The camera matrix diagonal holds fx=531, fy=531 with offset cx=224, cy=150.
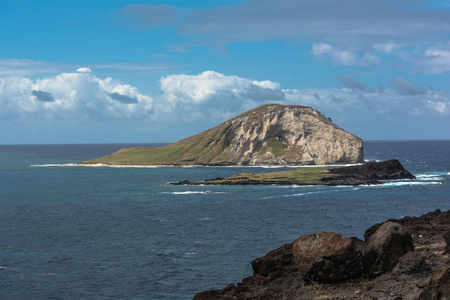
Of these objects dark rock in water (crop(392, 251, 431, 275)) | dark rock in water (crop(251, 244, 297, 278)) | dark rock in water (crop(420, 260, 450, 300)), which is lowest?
dark rock in water (crop(251, 244, 297, 278))

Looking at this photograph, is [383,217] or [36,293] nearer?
[36,293]

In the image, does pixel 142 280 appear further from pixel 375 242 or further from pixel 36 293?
pixel 375 242

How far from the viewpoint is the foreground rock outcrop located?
69.8 ft

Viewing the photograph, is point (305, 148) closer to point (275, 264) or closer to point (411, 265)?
point (275, 264)

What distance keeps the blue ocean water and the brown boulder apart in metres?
12.6

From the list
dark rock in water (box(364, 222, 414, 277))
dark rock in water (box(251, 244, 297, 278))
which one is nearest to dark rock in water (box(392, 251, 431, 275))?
dark rock in water (box(364, 222, 414, 277))

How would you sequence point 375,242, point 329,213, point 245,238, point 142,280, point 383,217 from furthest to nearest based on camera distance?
1. point 329,213
2. point 383,217
3. point 245,238
4. point 142,280
5. point 375,242

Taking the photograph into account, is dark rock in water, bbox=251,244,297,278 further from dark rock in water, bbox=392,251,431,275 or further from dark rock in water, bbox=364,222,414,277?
dark rock in water, bbox=392,251,431,275

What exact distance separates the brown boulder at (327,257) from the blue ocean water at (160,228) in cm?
1263

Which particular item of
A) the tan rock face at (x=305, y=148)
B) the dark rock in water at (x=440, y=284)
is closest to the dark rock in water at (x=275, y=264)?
the dark rock in water at (x=440, y=284)

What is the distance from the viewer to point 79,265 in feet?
135

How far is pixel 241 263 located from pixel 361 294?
20412 millimetres

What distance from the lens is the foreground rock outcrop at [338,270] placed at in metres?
21.3

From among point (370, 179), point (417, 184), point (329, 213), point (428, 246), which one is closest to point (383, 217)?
point (329, 213)
